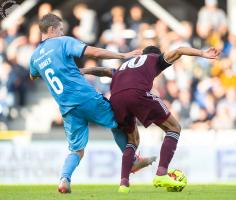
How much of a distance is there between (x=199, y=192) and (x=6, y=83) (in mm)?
9499

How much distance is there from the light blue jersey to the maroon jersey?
15.7 inches

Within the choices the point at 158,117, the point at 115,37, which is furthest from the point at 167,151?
the point at 115,37

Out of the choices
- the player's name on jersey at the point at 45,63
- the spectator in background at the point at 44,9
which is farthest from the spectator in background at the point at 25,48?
the player's name on jersey at the point at 45,63

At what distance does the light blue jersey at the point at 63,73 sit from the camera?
1073 centimetres

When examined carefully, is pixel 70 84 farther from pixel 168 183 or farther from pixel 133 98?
pixel 168 183

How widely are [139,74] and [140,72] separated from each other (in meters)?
0.03

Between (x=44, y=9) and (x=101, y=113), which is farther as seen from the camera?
(x=44, y=9)

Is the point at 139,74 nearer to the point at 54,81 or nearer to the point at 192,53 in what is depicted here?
the point at 192,53

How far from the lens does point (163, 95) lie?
19.1m

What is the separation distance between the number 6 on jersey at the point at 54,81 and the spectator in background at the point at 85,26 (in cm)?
974

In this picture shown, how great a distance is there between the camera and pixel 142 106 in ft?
35.5

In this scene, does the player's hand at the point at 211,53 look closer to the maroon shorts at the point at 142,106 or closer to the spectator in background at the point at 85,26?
the maroon shorts at the point at 142,106

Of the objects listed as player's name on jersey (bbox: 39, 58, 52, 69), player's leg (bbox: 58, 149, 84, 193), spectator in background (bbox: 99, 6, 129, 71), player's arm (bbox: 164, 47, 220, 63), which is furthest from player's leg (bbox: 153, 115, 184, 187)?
spectator in background (bbox: 99, 6, 129, 71)

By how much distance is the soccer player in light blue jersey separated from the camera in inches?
422
